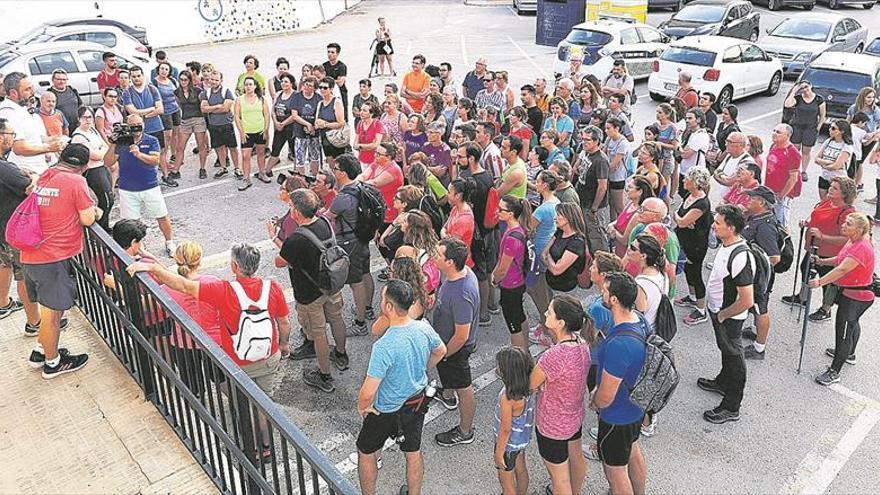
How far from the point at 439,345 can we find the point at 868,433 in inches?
150

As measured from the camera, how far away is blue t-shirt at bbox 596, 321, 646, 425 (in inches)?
177

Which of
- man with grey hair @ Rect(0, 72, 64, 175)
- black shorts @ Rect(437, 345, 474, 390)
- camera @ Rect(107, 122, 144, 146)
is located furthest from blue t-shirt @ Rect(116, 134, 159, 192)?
black shorts @ Rect(437, 345, 474, 390)

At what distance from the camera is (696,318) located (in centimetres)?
773

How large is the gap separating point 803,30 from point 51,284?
19459mm

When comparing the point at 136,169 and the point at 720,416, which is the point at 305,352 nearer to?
the point at 136,169

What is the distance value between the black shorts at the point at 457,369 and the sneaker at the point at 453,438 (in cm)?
45

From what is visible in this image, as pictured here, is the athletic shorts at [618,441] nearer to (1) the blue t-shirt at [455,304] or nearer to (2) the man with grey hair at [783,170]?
(1) the blue t-shirt at [455,304]

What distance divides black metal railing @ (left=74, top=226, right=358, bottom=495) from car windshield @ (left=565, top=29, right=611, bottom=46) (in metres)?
14.3

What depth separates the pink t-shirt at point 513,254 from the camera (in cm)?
616

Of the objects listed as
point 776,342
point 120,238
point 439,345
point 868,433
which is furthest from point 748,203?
point 120,238

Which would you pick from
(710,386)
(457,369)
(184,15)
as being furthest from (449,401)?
(184,15)

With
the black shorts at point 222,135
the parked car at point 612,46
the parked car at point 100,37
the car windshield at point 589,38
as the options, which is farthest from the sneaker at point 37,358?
the car windshield at point 589,38

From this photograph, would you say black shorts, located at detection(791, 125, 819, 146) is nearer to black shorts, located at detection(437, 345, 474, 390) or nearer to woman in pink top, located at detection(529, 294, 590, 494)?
black shorts, located at detection(437, 345, 474, 390)

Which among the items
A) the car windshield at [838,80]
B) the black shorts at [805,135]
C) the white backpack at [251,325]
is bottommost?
the black shorts at [805,135]
